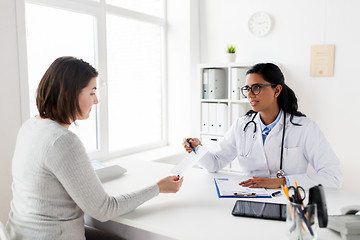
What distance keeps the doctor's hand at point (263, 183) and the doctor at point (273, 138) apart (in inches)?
6.2

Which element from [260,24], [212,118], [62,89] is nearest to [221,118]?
[212,118]

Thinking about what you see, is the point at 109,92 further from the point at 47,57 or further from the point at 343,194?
Answer: the point at 343,194

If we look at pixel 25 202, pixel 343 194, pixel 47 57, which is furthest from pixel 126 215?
pixel 47 57

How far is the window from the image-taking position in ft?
8.41

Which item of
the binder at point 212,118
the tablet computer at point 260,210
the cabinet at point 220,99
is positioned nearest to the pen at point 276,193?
the tablet computer at point 260,210

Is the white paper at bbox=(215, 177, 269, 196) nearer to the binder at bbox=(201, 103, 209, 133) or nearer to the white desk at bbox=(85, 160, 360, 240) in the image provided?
the white desk at bbox=(85, 160, 360, 240)

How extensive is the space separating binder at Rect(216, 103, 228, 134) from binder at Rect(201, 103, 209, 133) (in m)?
0.13

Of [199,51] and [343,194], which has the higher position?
[199,51]

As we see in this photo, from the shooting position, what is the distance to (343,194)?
1.57m

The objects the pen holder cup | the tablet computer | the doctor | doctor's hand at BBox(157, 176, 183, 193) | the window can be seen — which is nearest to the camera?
the pen holder cup

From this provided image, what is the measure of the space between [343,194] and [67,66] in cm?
140

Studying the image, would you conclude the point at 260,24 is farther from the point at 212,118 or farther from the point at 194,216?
the point at 194,216

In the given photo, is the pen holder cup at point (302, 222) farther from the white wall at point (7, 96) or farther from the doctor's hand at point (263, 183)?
the white wall at point (7, 96)

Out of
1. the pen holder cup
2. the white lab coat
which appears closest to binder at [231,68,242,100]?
the white lab coat
